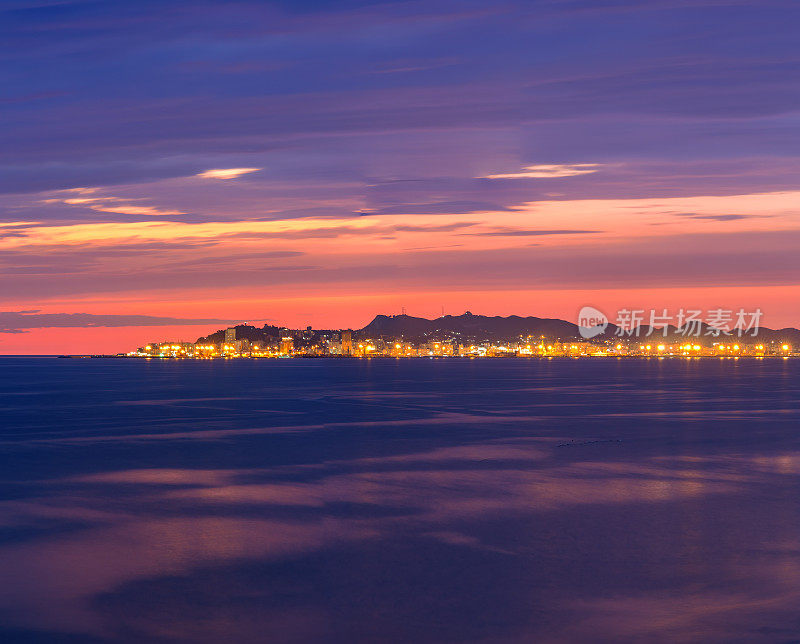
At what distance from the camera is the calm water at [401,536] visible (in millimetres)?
16984

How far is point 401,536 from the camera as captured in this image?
2447 centimetres

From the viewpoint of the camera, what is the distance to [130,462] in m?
40.5

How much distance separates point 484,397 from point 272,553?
229 feet

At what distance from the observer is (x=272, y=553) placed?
22.5 metres

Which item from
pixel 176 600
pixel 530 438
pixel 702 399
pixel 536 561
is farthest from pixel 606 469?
pixel 702 399

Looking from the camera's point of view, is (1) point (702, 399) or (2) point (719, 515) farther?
(1) point (702, 399)

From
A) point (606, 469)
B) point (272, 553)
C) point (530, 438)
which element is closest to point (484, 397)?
point (530, 438)

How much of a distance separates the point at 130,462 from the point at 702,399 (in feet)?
201

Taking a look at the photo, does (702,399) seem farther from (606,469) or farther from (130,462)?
(130,462)

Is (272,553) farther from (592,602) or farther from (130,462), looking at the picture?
(130,462)

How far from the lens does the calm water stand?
55.7 feet

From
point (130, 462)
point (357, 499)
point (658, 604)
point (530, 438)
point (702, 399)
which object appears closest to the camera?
point (658, 604)

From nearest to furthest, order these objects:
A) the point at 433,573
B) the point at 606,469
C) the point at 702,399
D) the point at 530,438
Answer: the point at 433,573 → the point at 606,469 → the point at 530,438 → the point at 702,399

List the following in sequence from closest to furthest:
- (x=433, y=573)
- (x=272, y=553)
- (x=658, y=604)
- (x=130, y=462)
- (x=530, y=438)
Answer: (x=658, y=604) < (x=433, y=573) < (x=272, y=553) < (x=130, y=462) < (x=530, y=438)
